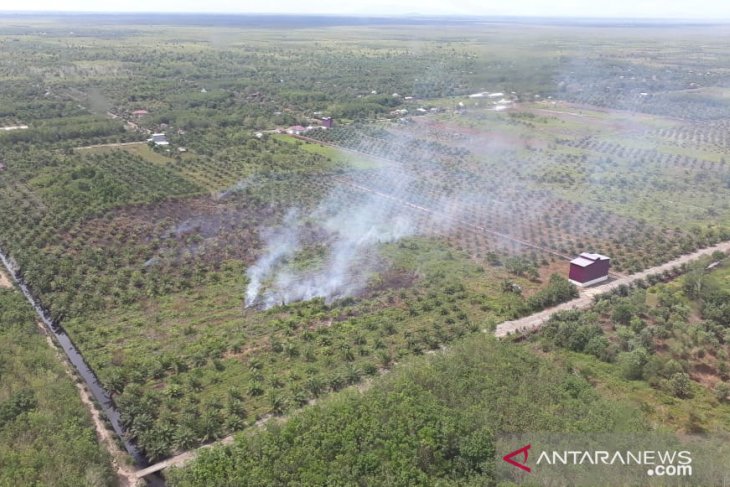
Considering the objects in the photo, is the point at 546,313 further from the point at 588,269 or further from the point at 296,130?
the point at 296,130

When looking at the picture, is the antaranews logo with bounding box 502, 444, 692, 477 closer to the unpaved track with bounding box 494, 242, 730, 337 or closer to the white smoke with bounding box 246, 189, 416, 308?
the unpaved track with bounding box 494, 242, 730, 337

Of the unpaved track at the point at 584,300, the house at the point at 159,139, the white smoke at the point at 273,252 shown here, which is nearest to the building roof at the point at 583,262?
the unpaved track at the point at 584,300

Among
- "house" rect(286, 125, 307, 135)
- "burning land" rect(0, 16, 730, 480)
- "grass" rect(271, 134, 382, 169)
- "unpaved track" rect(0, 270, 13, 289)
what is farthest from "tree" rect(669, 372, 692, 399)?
"house" rect(286, 125, 307, 135)

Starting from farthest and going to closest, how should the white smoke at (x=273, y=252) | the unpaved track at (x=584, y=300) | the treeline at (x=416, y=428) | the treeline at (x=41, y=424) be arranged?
the white smoke at (x=273, y=252) → the unpaved track at (x=584, y=300) → the treeline at (x=41, y=424) → the treeline at (x=416, y=428)

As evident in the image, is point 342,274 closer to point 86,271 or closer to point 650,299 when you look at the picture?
point 86,271

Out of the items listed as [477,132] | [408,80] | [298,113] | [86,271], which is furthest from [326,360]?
[408,80]

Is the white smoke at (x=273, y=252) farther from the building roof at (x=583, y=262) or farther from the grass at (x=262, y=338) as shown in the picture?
the building roof at (x=583, y=262)

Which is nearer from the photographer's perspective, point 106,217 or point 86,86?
point 106,217

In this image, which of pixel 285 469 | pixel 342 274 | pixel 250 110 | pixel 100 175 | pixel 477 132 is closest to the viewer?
pixel 285 469
